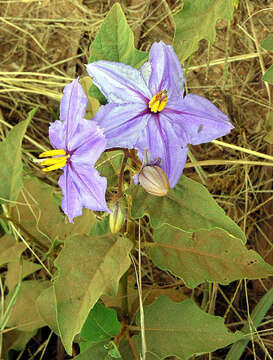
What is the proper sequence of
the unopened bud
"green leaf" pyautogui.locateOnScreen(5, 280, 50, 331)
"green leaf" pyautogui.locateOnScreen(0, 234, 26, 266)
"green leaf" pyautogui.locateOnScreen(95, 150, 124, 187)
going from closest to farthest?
the unopened bud < "green leaf" pyautogui.locateOnScreen(95, 150, 124, 187) < "green leaf" pyautogui.locateOnScreen(0, 234, 26, 266) < "green leaf" pyautogui.locateOnScreen(5, 280, 50, 331)

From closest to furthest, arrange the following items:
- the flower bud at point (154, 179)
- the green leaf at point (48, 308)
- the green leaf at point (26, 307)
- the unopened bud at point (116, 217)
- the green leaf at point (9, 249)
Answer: the flower bud at point (154, 179) → the unopened bud at point (116, 217) → the green leaf at point (48, 308) → the green leaf at point (9, 249) → the green leaf at point (26, 307)

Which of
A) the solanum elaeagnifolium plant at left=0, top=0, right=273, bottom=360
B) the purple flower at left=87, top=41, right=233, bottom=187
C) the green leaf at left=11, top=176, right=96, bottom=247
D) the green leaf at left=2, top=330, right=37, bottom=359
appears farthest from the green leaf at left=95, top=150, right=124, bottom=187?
the green leaf at left=2, top=330, right=37, bottom=359

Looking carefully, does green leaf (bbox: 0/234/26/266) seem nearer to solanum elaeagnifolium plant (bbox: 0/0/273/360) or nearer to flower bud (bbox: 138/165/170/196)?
solanum elaeagnifolium plant (bbox: 0/0/273/360)

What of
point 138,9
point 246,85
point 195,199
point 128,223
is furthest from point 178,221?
point 138,9

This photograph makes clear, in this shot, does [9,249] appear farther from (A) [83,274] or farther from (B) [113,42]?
(B) [113,42]

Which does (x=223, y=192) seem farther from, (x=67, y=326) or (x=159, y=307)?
(x=67, y=326)

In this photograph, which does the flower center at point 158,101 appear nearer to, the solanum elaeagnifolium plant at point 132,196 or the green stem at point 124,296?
the solanum elaeagnifolium plant at point 132,196

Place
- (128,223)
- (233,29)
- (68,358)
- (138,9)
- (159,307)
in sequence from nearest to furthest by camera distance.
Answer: (128,223), (159,307), (68,358), (233,29), (138,9)

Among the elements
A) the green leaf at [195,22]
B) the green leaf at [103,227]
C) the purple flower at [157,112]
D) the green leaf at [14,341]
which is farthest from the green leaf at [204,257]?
the green leaf at [14,341]
